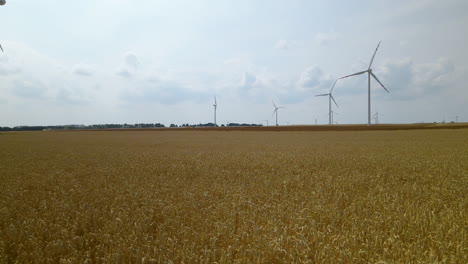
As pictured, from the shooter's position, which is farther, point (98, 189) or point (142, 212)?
point (98, 189)

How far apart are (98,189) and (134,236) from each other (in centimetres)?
381

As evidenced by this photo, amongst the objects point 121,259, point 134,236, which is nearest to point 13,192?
point 134,236

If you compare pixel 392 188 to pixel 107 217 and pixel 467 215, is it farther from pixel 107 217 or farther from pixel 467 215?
pixel 107 217

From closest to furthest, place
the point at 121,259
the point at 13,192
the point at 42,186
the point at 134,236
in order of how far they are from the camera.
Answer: the point at 121,259
the point at 134,236
the point at 13,192
the point at 42,186

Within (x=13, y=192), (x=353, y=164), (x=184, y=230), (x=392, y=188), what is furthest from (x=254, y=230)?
(x=353, y=164)

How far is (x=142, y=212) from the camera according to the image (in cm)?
512

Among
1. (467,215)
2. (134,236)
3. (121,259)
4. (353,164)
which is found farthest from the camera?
(353,164)

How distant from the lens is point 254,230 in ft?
13.8

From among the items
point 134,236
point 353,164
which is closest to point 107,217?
point 134,236

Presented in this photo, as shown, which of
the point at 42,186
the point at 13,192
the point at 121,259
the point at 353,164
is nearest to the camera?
the point at 121,259

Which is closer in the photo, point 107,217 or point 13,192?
point 107,217

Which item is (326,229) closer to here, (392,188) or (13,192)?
(392,188)

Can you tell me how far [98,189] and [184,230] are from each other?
4.22 meters

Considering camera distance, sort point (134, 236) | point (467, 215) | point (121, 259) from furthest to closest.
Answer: point (467, 215), point (134, 236), point (121, 259)
